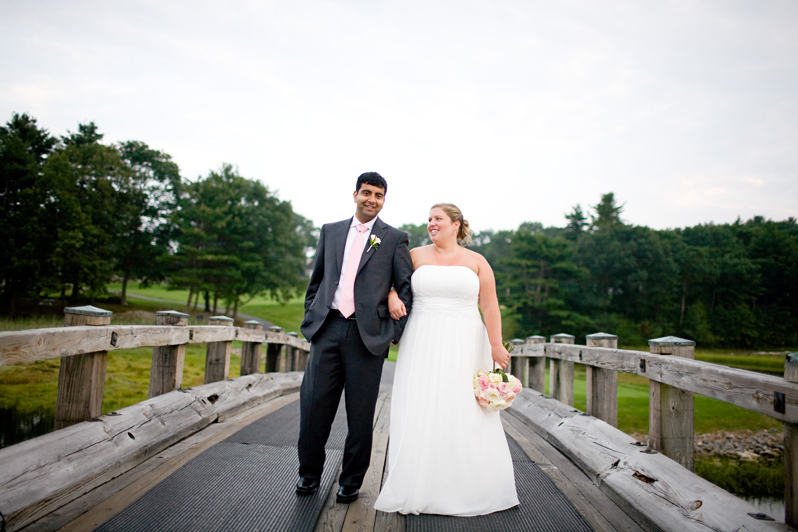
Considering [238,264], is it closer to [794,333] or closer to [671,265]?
[671,265]

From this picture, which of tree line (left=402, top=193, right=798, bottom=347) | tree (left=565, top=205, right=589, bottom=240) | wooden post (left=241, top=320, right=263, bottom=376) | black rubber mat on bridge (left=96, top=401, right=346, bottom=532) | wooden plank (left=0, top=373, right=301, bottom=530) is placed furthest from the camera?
tree (left=565, top=205, right=589, bottom=240)

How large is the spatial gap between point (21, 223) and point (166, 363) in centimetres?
2509

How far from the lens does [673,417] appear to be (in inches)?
103

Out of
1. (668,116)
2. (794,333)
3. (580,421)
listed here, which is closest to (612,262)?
(794,333)

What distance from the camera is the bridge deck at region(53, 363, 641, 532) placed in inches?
83.1

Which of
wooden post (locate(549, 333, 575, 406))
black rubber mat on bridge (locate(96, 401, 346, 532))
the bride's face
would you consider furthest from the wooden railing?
wooden post (locate(549, 333, 575, 406))

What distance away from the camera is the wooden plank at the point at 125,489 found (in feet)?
6.47

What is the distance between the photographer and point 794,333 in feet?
107

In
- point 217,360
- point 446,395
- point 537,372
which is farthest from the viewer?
point 537,372

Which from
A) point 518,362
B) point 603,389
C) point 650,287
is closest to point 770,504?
point 518,362

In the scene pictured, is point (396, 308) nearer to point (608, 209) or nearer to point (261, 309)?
point (261, 309)

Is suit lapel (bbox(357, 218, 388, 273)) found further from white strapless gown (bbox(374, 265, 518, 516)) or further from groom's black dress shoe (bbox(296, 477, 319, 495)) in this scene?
groom's black dress shoe (bbox(296, 477, 319, 495))

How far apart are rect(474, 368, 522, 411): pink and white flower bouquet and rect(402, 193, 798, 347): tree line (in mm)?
33538

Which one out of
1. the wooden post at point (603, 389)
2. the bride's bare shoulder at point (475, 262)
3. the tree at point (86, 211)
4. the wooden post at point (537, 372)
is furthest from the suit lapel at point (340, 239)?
the tree at point (86, 211)
